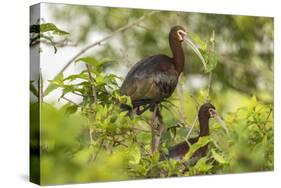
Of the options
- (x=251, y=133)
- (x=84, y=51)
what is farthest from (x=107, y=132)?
(x=251, y=133)

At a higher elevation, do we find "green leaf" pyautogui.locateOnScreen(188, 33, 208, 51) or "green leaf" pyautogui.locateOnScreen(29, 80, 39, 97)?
"green leaf" pyautogui.locateOnScreen(188, 33, 208, 51)

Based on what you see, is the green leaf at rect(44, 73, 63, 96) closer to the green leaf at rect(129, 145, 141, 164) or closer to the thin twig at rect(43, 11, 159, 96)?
the thin twig at rect(43, 11, 159, 96)

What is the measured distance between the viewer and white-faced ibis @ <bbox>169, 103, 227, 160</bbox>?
5.09 m

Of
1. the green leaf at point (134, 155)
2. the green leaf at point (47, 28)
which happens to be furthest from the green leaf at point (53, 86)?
the green leaf at point (134, 155)

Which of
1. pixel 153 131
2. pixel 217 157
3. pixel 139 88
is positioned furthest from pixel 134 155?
pixel 217 157

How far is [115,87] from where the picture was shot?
486 cm

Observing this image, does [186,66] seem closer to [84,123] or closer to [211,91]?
[211,91]

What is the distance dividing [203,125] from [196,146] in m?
0.16

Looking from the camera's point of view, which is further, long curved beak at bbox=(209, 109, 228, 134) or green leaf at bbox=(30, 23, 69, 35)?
long curved beak at bbox=(209, 109, 228, 134)

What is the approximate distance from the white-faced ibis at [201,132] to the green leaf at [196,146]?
2 centimetres

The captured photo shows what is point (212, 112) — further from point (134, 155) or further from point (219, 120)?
point (134, 155)

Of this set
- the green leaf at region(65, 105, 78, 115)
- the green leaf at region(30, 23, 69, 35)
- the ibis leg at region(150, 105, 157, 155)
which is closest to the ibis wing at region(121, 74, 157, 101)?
the ibis leg at region(150, 105, 157, 155)

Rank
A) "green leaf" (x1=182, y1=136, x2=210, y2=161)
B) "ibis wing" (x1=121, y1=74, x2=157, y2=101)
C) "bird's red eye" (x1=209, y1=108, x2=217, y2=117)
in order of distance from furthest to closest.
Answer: "bird's red eye" (x1=209, y1=108, x2=217, y2=117), "green leaf" (x1=182, y1=136, x2=210, y2=161), "ibis wing" (x1=121, y1=74, x2=157, y2=101)

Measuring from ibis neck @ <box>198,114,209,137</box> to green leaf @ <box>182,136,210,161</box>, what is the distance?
1.2 inches
